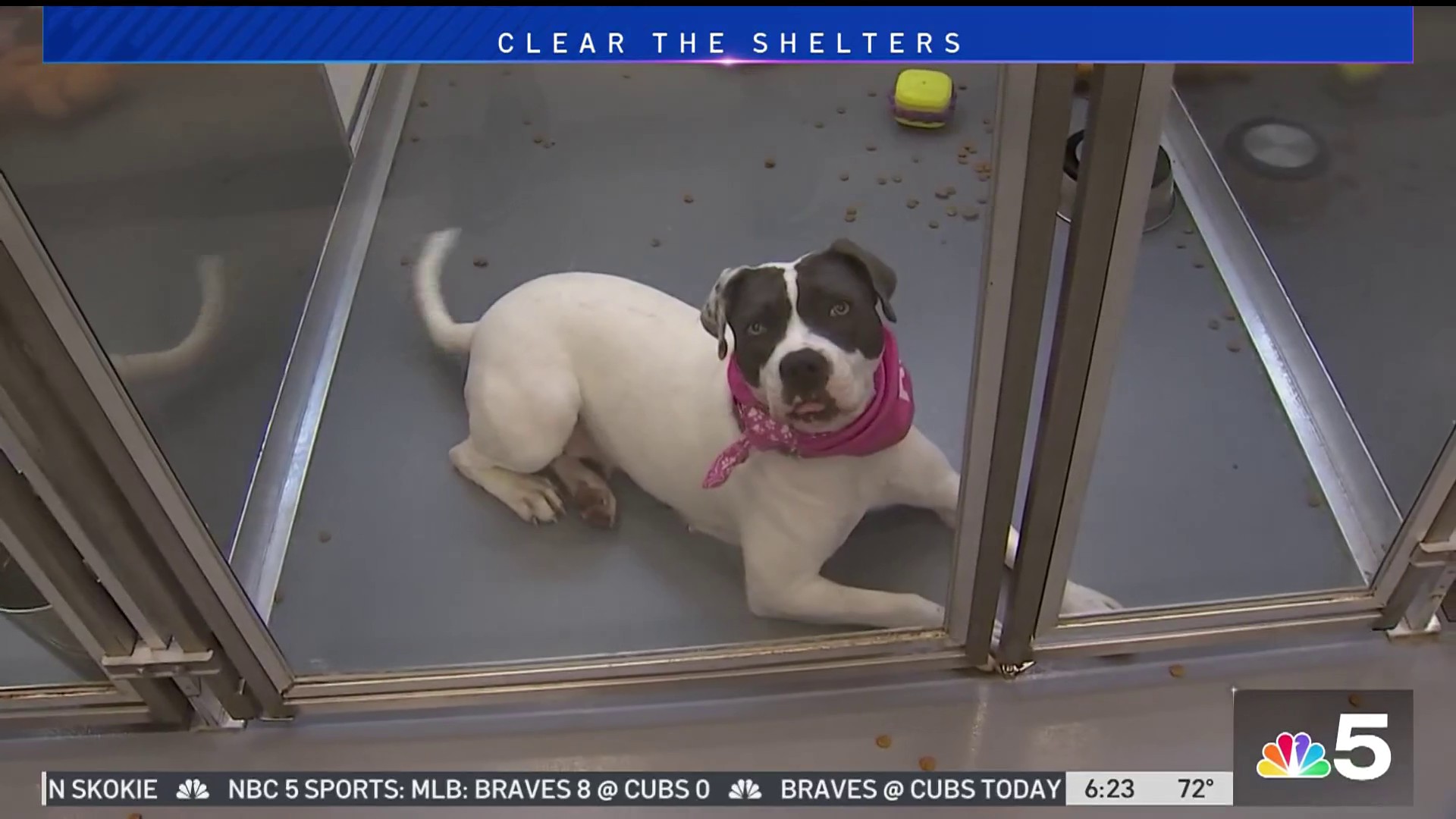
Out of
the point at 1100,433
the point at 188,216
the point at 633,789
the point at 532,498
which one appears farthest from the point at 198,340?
the point at 1100,433

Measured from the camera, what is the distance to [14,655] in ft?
4.61

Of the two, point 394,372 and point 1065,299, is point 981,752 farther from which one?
point 394,372

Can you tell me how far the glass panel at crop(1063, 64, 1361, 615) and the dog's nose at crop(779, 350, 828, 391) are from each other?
0.40 meters

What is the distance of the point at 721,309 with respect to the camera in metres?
1.14

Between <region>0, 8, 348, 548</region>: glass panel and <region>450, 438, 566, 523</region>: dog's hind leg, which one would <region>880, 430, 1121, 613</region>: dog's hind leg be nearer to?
<region>450, 438, 566, 523</region>: dog's hind leg

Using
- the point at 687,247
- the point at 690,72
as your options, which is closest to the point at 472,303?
the point at 687,247

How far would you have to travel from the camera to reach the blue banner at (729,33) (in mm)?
736

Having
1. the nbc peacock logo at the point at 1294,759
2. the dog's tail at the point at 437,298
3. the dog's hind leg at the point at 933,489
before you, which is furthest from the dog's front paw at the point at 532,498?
the nbc peacock logo at the point at 1294,759

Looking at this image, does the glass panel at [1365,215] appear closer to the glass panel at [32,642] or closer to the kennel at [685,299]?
the kennel at [685,299]

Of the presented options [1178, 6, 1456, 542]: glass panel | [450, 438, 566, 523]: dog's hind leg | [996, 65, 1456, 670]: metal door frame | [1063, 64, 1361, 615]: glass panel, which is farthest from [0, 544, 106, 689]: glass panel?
[1178, 6, 1456, 542]: glass panel

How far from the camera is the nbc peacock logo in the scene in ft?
4.14

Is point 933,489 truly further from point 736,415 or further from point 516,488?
point 516,488

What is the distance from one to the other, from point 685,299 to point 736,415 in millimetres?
261

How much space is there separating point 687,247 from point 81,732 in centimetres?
94
